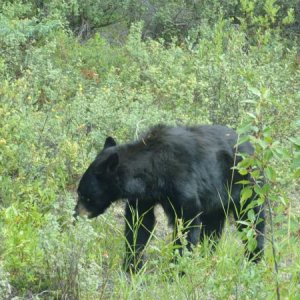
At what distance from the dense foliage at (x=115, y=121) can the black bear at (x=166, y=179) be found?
0.21m

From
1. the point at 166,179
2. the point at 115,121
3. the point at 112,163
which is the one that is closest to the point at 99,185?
the point at 112,163

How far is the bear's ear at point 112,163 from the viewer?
6.48 metres

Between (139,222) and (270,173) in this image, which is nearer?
(270,173)

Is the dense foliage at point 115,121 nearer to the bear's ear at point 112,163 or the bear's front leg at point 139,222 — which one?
the bear's front leg at point 139,222

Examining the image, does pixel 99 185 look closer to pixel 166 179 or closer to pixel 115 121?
pixel 166 179

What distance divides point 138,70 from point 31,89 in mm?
2564

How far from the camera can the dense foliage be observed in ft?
16.1

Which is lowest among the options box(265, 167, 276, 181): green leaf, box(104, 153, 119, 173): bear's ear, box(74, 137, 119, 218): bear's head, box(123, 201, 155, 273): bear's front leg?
box(123, 201, 155, 273): bear's front leg

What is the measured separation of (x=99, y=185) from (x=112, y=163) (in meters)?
0.27

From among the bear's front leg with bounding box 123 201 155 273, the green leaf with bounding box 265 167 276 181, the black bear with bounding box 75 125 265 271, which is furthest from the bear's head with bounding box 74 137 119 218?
the green leaf with bounding box 265 167 276 181

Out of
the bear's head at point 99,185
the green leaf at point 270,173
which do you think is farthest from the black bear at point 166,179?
the green leaf at point 270,173

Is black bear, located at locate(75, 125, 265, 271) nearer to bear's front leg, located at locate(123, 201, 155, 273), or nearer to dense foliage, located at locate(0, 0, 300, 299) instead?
bear's front leg, located at locate(123, 201, 155, 273)

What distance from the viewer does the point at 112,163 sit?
6.52m

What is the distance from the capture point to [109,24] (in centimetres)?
1499
